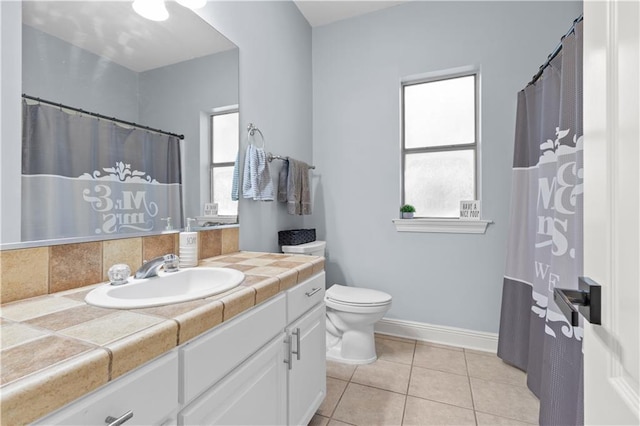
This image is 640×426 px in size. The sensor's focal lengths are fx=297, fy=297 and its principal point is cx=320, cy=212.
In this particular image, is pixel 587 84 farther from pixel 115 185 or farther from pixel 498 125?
pixel 498 125

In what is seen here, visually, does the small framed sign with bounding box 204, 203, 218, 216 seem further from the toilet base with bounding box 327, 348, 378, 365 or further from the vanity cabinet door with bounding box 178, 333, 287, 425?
the toilet base with bounding box 327, 348, 378, 365

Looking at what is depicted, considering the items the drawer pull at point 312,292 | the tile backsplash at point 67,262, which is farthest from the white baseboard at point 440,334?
the tile backsplash at point 67,262

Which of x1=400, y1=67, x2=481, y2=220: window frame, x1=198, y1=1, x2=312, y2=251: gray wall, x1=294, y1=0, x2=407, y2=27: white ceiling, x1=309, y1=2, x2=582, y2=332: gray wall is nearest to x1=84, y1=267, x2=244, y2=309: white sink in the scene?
x1=198, y1=1, x2=312, y2=251: gray wall

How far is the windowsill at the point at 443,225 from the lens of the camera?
7.30ft

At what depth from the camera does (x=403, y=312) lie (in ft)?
8.14

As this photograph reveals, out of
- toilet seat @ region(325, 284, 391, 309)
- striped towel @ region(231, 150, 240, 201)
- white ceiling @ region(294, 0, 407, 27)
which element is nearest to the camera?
striped towel @ region(231, 150, 240, 201)

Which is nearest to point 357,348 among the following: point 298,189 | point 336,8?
point 298,189

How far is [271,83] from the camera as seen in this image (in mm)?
2152

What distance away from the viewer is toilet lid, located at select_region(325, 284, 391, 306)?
6.52 feet

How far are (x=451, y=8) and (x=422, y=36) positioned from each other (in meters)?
0.27

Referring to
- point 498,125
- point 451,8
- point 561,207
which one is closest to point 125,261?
point 561,207

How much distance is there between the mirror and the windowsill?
1.38 meters

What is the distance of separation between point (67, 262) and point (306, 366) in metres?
1.00

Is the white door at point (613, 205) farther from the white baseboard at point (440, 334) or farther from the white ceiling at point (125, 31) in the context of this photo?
the white baseboard at point (440, 334)
